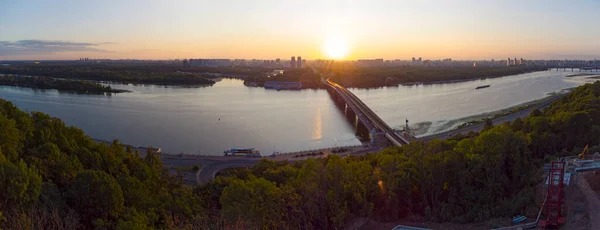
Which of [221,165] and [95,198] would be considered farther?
[221,165]

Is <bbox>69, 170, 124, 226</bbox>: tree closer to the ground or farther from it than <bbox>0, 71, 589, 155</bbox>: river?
farther from it

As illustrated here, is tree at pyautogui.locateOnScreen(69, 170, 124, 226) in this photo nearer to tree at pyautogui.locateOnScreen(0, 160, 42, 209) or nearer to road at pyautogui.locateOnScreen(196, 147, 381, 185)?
tree at pyautogui.locateOnScreen(0, 160, 42, 209)

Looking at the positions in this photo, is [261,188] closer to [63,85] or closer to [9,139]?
[9,139]

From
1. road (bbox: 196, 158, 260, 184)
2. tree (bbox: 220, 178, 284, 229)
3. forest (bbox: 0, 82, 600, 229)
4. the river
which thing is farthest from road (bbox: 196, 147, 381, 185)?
tree (bbox: 220, 178, 284, 229)

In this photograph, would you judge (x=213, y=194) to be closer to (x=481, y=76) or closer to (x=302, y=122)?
(x=302, y=122)

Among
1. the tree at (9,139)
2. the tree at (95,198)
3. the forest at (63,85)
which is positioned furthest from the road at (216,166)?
the forest at (63,85)

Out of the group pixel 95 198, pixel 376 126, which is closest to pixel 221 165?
pixel 95 198

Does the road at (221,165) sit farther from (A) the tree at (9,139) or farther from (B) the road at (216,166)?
(A) the tree at (9,139)

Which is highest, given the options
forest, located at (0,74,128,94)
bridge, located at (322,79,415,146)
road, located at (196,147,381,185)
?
forest, located at (0,74,128,94)
